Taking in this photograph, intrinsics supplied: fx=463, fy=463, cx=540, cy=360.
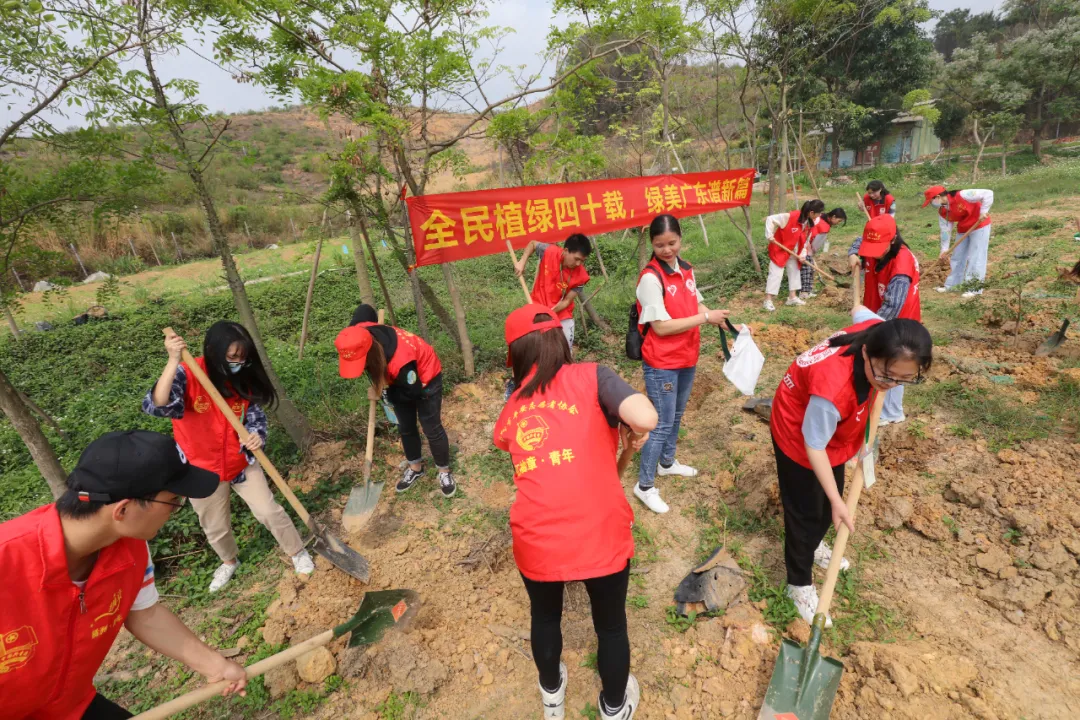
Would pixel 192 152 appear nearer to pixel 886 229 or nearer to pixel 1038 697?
pixel 886 229

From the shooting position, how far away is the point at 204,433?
2557 millimetres

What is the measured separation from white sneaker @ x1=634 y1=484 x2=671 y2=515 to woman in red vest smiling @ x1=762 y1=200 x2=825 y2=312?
4.65m

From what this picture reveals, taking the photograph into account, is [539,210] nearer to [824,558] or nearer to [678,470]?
[678,470]

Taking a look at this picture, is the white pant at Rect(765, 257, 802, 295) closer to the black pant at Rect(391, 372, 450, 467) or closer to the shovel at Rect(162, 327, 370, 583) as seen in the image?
the black pant at Rect(391, 372, 450, 467)

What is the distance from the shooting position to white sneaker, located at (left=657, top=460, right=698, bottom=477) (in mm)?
3539

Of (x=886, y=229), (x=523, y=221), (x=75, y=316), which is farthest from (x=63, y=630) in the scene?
(x=75, y=316)

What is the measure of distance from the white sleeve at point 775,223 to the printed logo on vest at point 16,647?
760 cm

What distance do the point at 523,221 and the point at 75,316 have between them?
9683 millimetres

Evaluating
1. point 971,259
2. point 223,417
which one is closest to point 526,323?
point 223,417

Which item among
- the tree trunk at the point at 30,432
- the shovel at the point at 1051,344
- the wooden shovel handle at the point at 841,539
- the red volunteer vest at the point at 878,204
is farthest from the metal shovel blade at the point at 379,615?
the red volunteer vest at the point at 878,204

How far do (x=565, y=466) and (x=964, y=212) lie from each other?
23.8 feet

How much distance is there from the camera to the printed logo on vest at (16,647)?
47.9 inches

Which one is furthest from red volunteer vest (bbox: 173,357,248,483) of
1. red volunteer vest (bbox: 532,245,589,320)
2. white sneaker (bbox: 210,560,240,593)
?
red volunteer vest (bbox: 532,245,589,320)

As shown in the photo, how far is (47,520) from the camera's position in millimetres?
1258
